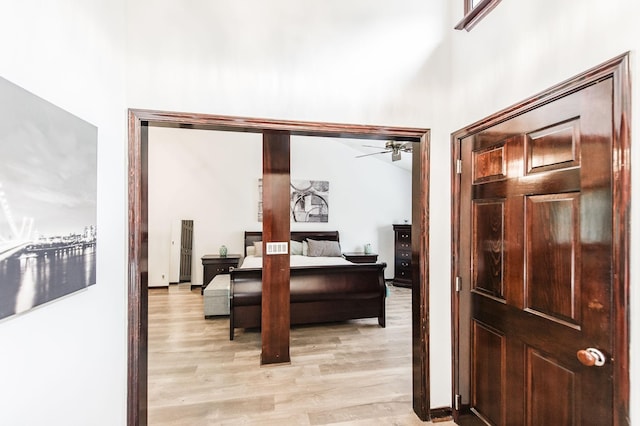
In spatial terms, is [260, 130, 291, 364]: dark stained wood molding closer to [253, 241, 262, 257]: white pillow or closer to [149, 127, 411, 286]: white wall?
[253, 241, 262, 257]: white pillow

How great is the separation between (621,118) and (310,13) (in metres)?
1.76

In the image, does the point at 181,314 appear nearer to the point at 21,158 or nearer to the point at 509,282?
the point at 21,158

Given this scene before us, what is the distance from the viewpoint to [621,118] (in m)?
1.09

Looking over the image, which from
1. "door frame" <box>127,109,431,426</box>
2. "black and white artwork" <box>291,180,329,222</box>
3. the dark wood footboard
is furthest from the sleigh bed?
"black and white artwork" <box>291,180,329,222</box>

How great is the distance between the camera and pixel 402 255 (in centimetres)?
648

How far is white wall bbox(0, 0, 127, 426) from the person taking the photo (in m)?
0.94

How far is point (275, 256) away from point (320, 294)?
1142 millimetres

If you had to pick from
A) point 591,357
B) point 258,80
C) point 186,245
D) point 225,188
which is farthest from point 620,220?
point 186,245

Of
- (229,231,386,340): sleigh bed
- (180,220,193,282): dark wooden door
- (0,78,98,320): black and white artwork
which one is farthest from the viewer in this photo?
(180,220,193,282): dark wooden door

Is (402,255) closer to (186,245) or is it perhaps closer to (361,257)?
(361,257)

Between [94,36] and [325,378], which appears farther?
[325,378]

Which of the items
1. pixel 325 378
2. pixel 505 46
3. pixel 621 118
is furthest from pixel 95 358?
pixel 505 46

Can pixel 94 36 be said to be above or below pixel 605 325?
above

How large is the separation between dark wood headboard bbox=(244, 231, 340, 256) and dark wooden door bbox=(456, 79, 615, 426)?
4500 millimetres
